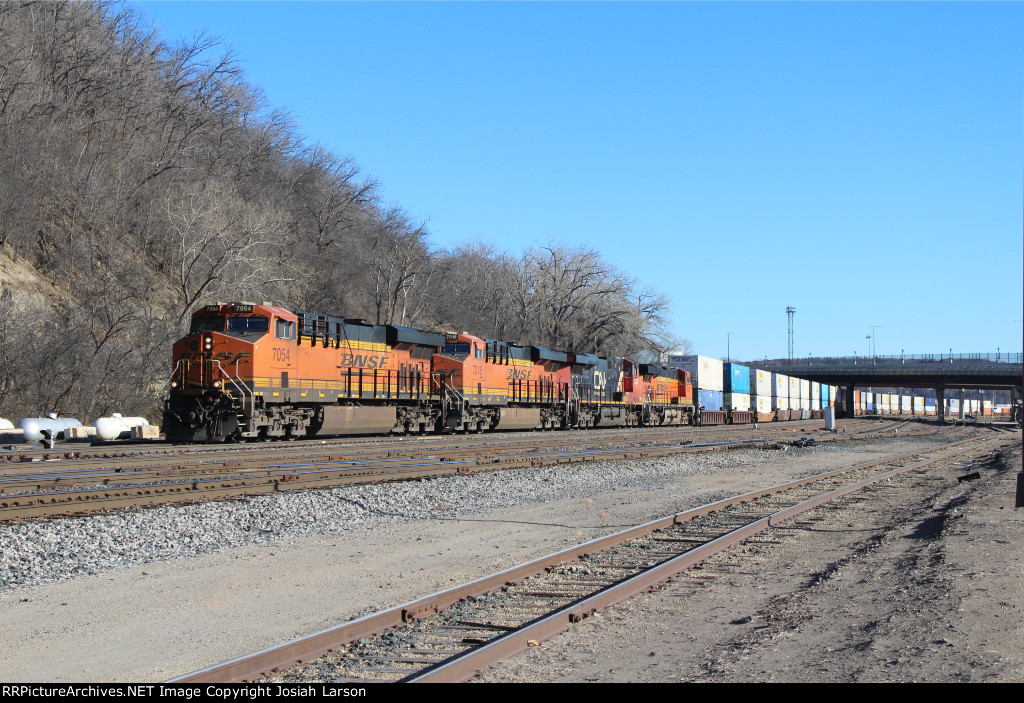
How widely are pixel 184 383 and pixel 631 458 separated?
11.6 metres

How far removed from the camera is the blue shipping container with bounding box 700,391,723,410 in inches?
2072

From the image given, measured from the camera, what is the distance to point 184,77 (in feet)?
159

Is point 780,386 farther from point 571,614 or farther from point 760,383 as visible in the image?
point 571,614

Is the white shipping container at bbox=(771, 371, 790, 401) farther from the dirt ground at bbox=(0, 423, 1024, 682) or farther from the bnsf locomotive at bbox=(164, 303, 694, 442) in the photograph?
the dirt ground at bbox=(0, 423, 1024, 682)

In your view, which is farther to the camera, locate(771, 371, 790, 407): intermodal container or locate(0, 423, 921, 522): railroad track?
locate(771, 371, 790, 407): intermodal container

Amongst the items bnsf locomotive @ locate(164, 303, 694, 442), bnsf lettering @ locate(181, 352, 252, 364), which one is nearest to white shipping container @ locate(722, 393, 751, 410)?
bnsf locomotive @ locate(164, 303, 694, 442)

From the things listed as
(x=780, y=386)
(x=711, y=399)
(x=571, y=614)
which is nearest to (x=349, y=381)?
(x=571, y=614)

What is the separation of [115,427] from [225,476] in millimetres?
14071

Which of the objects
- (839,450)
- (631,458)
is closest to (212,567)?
(631,458)

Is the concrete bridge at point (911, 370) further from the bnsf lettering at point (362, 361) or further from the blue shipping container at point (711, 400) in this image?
the bnsf lettering at point (362, 361)

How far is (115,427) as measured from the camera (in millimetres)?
26234

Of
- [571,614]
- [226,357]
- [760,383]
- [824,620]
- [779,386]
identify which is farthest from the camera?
[779,386]

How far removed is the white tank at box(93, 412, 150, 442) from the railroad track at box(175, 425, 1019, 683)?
20123mm

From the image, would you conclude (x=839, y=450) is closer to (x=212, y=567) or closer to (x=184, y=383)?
(x=184, y=383)
